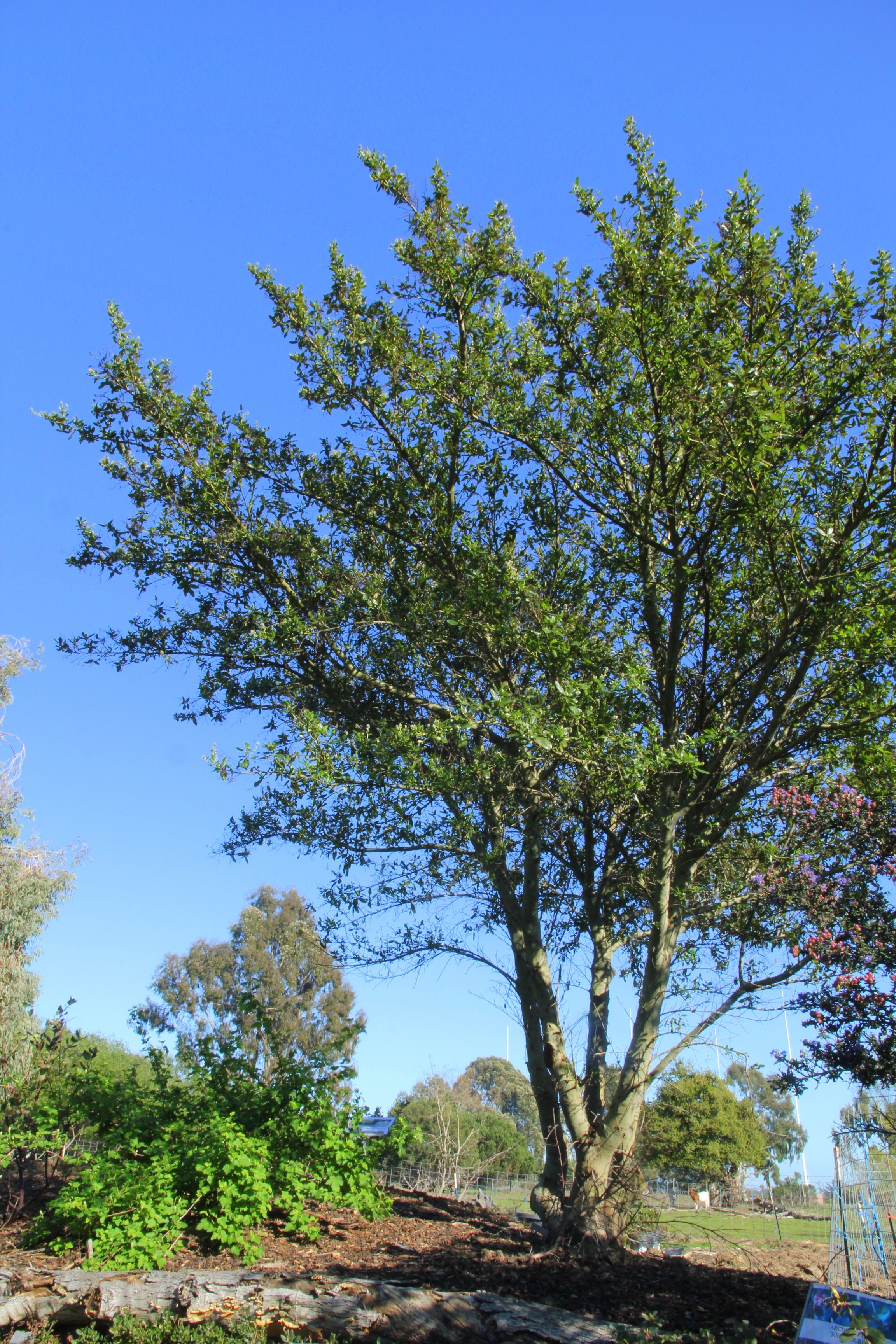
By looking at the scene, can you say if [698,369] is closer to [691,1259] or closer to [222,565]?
[222,565]

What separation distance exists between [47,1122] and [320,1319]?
3.21 meters

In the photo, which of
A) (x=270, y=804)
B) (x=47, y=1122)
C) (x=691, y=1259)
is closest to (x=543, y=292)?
(x=270, y=804)

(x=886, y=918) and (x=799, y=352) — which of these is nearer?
(x=799, y=352)

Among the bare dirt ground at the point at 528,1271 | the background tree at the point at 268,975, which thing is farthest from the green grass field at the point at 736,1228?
the background tree at the point at 268,975

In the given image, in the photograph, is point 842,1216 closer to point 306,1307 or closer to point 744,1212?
point 306,1307

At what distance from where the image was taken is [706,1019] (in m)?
6.90

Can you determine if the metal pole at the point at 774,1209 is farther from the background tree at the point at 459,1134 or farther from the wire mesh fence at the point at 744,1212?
the background tree at the point at 459,1134

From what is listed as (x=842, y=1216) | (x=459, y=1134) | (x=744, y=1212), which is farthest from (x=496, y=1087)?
(x=842, y=1216)

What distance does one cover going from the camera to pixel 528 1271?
19.2 feet

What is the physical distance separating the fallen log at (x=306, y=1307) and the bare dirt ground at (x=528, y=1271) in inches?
12.0

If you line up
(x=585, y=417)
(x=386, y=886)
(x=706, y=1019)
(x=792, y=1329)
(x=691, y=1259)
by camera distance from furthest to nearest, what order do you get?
(x=691, y=1259), (x=386, y=886), (x=706, y=1019), (x=585, y=417), (x=792, y=1329)

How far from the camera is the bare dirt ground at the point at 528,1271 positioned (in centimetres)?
509

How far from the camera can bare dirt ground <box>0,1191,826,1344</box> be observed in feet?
16.7

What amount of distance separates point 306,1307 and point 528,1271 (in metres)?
1.78
